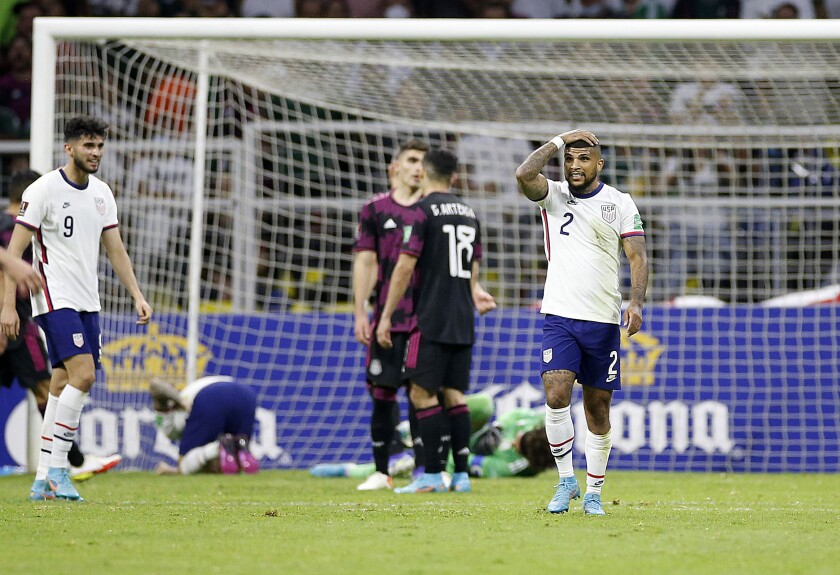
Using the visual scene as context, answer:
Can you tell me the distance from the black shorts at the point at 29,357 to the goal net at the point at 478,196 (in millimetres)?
1436

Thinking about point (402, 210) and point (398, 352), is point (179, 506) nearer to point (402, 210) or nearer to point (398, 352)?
point (398, 352)

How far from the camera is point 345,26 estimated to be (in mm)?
10211

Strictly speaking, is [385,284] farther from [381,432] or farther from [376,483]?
[376,483]

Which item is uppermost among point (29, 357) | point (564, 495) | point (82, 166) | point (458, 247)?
point (82, 166)

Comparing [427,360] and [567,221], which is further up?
[567,221]

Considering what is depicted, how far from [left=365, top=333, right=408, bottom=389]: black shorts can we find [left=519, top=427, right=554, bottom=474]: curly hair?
1565mm

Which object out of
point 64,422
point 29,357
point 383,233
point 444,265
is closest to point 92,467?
point 29,357

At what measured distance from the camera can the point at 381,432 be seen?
8695 mm

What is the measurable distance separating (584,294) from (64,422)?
3.17 meters

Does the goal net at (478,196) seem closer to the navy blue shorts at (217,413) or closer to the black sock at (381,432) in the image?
the navy blue shorts at (217,413)

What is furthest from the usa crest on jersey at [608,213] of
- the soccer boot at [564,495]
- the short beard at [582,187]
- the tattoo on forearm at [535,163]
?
the soccer boot at [564,495]

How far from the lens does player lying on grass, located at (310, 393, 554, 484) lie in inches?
382

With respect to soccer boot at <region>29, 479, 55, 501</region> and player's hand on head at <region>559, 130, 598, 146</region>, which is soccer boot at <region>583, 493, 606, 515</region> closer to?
player's hand on head at <region>559, 130, 598, 146</region>

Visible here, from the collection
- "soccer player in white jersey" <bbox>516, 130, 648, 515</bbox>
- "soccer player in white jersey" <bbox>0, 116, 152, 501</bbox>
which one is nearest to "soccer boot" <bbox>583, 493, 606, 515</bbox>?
"soccer player in white jersey" <bbox>516, 130, 648, 515</bbox>
